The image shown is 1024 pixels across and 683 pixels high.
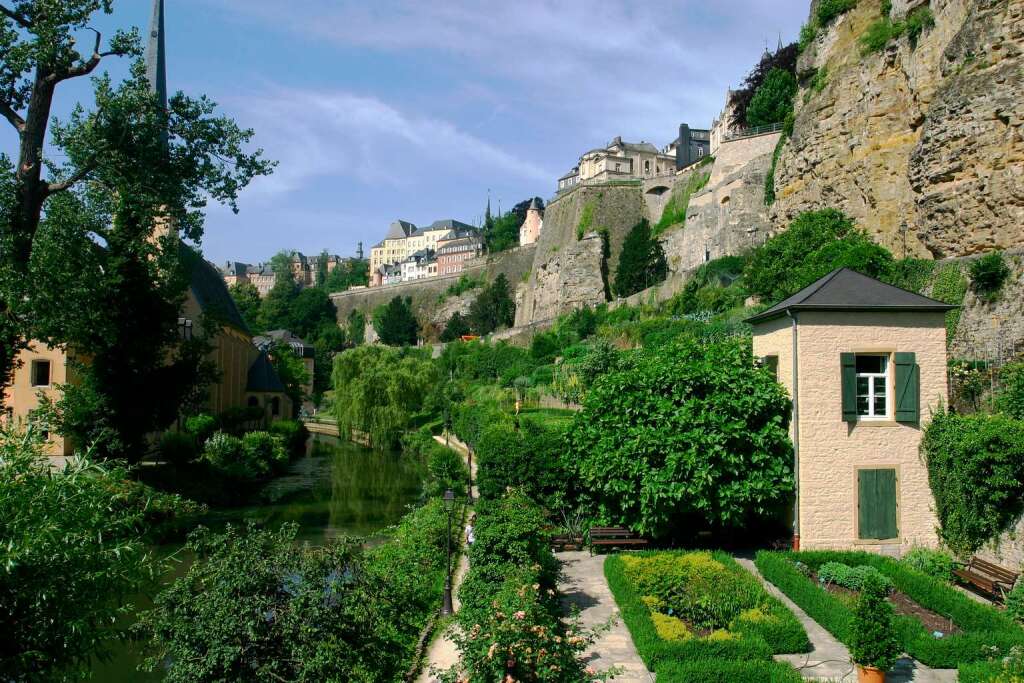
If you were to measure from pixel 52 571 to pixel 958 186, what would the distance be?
21.5m

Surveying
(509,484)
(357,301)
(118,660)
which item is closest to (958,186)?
(509,484)

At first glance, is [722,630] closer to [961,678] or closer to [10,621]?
[961,678]

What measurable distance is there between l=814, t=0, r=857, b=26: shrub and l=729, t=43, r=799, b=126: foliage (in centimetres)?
1756

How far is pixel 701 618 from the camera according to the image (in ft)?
35.5

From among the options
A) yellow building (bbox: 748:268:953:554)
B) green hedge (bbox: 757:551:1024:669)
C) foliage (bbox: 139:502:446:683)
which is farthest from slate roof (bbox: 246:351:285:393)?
foliage (bbox: 139:502:446:683)

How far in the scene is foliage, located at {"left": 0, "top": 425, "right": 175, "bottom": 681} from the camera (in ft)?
19.4

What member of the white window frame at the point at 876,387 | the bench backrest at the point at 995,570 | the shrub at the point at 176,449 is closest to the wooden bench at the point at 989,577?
the bench backrest at the point at 995,570

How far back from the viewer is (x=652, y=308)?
1639 inches

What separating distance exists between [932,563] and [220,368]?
32.4m

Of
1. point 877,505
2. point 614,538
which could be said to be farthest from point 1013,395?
point 614,538

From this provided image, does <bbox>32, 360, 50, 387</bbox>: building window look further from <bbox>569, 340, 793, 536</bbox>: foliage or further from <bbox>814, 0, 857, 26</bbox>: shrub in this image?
<bbox>814, 0, 857, 26</bbox>: shrub

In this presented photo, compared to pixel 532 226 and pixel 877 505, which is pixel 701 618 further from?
pixel 532 226

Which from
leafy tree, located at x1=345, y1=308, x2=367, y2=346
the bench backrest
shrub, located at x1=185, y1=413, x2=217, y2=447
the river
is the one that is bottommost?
the river

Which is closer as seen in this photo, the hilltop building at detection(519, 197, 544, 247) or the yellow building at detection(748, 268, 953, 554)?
the yellow building at detection(748, 268, 953, 554)
